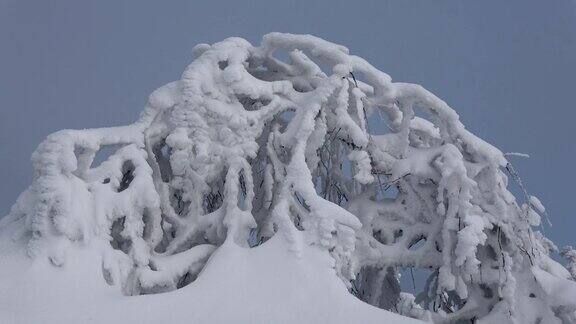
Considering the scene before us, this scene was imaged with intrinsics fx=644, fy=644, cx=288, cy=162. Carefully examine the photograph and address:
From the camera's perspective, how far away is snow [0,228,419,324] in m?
3.36

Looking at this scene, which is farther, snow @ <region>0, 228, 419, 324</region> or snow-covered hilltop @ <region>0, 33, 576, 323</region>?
snow-covered hilltop @ <region>0, 33, 576, 323</region>

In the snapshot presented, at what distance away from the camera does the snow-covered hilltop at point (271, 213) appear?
3553 millimetres

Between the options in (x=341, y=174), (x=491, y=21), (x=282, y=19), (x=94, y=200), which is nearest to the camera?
(x=94, y=200)

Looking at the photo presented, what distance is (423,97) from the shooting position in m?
5.03

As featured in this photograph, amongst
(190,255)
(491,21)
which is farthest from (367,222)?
(491,21)

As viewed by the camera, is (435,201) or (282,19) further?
(282,19)

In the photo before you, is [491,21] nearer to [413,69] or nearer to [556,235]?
[413,69]

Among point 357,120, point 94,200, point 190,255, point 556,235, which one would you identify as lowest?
point 556,235

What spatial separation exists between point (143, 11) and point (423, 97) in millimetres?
110712

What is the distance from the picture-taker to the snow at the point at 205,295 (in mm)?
3357

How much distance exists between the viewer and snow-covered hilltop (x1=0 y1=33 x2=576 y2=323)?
3.55m

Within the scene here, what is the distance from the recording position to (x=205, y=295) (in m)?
3.54

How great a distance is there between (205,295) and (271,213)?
1.13m

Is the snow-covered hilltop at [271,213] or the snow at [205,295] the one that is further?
the snow-covered hilltop at [271,213]
